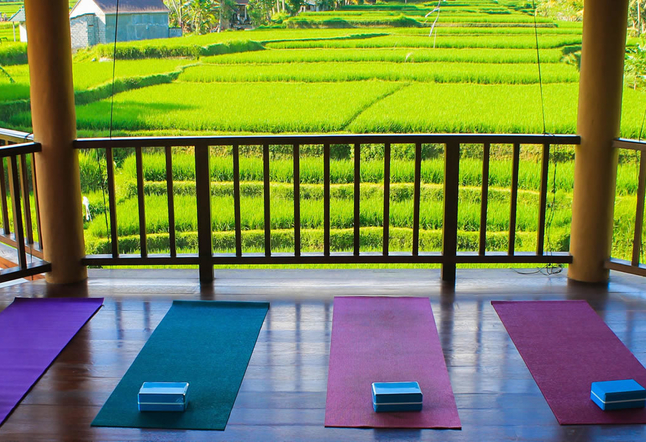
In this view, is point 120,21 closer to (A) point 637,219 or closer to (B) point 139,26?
(B) point 139,26

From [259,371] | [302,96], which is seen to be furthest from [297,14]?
[259,371]

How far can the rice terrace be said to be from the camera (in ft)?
25.7

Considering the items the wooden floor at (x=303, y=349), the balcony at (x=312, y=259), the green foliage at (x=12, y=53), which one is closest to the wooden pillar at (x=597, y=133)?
the balcony at (x=312, y=259)

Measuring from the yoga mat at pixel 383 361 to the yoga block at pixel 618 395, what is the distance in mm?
574

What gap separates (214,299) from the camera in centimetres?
386

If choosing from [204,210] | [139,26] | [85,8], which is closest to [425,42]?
[139,26]

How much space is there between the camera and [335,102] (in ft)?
31.0

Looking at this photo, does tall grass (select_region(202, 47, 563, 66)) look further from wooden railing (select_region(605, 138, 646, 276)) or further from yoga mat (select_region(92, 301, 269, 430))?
yoga mat (select_region(92, 301, 269, 430))

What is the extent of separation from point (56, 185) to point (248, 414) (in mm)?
2178

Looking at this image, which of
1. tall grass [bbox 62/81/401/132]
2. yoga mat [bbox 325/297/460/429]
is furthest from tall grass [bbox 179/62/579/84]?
yoga mat [bbox 325/297/460/429]

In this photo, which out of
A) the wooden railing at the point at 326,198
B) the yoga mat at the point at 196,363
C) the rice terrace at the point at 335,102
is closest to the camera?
the yoga mat at the point at 196,363

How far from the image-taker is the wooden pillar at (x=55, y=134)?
3.79m

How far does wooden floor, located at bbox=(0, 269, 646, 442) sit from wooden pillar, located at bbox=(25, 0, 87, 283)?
255 mm

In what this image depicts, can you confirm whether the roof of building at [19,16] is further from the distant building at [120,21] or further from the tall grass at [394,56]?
the tall grass at [394,56]
